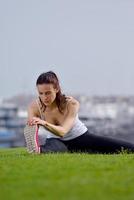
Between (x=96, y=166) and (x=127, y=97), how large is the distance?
376 ft

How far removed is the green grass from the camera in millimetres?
4926

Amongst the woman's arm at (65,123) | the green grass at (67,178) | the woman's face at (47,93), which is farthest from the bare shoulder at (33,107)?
the green grass at (67,178)

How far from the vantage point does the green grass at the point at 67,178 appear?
493 cm

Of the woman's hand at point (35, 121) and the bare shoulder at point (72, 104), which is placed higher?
the bare shoulder at point (72, 104)

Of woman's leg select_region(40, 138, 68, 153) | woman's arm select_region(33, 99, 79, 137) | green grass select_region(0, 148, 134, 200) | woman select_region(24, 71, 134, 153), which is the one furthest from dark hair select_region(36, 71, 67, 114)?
green grass select_region(0, 148, 134, 200)

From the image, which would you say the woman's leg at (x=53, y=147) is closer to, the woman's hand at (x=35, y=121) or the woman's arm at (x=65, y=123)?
the woman's arm at (x=65, y=123)

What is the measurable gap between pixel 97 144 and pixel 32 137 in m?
1.31

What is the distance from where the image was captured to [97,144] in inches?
394

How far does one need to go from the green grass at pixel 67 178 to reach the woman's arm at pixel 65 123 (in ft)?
4.07

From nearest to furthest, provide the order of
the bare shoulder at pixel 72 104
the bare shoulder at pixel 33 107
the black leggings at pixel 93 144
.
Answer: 1. the bare shoulder at pixel 72 104
2. the bare shoulder at pixel 33 107
3. the black leggings at pixel 93 144

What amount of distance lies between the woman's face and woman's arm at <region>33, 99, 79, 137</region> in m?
0.31

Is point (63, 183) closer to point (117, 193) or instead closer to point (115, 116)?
point (117, 193)

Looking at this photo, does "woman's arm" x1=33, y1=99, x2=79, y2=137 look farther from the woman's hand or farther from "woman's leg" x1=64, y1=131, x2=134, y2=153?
"woman's leg" x1=64, y1=131, x2=134, y2=153

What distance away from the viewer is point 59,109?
9.61m
